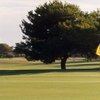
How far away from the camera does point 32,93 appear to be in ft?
92.3

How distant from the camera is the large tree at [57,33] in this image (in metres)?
68.6

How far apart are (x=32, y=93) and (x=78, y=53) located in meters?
42.7

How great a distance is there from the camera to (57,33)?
6975cm

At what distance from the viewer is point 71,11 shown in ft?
233

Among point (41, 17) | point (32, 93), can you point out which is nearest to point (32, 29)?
point (41, 17)

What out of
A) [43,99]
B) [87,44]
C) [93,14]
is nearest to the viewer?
[43,99]

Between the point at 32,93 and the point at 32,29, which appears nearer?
the point at 32,93

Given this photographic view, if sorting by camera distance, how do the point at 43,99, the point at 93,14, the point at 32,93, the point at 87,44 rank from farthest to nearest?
the point at 93,14 < the point at 87,44 < the point at 32,93 < the point at 43,99

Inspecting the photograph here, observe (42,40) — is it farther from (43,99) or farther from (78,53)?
(43,99)

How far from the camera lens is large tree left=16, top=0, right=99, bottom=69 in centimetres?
6862

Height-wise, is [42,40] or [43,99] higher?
[42,40]

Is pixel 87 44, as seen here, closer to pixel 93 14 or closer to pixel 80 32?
pixel 80 32

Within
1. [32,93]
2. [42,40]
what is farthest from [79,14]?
[32,93]

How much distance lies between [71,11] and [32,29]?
5330 millimetres
